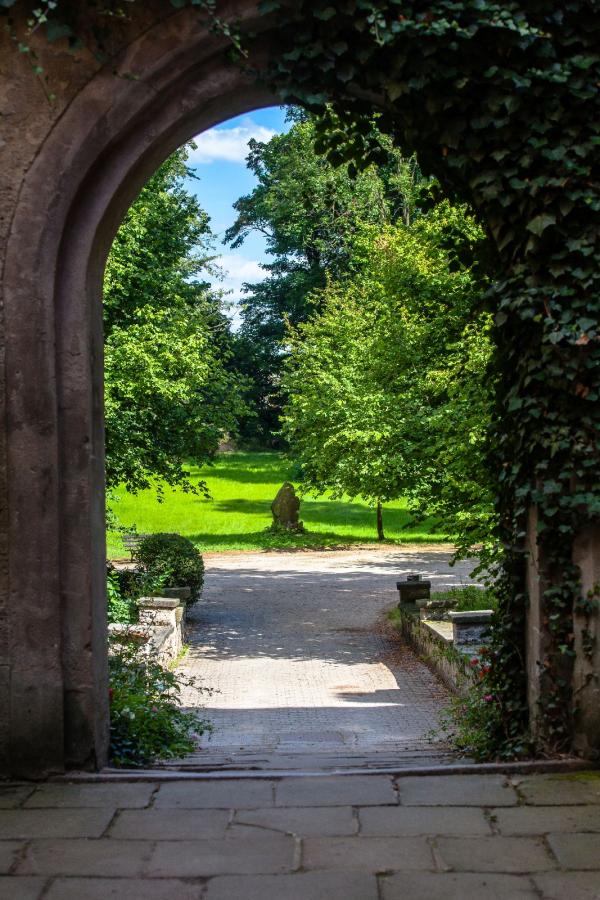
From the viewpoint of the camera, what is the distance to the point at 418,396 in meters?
14.6

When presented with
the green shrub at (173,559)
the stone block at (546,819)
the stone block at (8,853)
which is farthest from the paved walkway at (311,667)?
the stone block at (8,853)

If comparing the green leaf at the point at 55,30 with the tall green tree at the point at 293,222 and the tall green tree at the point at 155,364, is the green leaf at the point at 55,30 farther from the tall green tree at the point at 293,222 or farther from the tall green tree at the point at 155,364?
the tall green tree at the point at 293,222

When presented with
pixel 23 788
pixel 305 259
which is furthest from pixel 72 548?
pixel 305 259

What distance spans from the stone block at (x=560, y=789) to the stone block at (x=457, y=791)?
8 cm

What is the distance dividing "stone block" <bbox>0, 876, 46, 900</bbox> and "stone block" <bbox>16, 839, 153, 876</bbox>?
61 mm

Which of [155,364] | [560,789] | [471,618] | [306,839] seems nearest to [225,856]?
[306,839]

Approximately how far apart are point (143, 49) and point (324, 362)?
21.6 m

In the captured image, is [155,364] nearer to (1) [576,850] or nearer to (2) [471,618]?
(2) [471,618]

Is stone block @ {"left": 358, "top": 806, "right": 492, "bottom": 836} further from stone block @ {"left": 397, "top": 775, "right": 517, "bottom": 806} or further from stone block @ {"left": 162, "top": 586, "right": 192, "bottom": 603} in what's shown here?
stone block @ {"left": 162, "top": 586, "right": 192, "bottom": 603}

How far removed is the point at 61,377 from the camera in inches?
183

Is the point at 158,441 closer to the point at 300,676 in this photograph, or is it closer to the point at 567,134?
the point at 300,676

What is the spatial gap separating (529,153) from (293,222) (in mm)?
33517

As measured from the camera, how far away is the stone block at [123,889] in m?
3.23

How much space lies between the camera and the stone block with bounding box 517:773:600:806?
4.12 m
